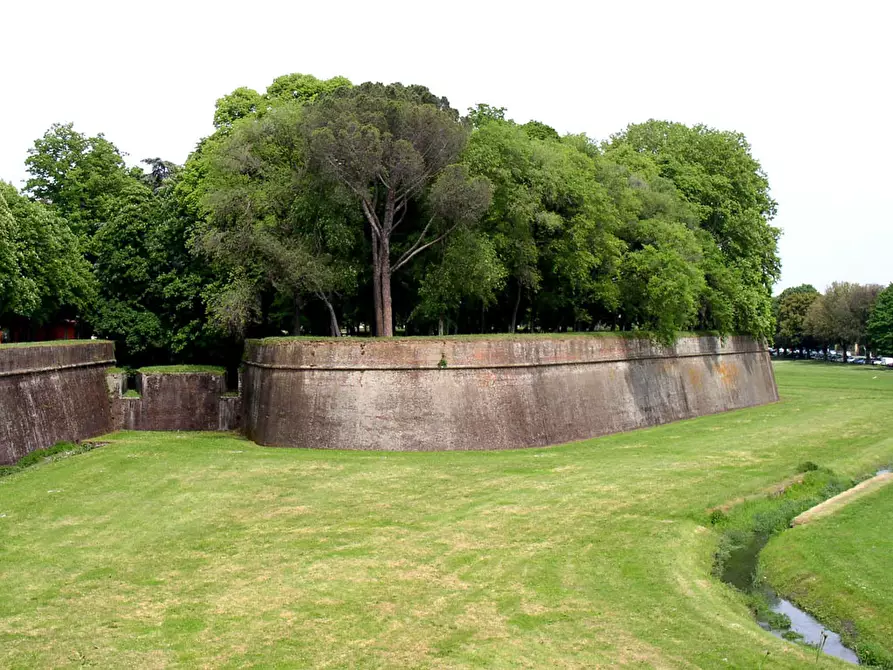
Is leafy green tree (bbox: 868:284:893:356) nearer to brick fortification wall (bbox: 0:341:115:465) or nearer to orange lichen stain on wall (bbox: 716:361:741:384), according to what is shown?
orange lichen stain on wall (bbox: 716:361:741:384)

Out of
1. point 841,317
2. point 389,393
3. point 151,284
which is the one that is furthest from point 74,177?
point 841,317

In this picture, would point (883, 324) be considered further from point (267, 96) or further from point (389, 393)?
point (389, 393)

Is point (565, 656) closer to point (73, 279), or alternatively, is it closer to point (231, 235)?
point (231, 235)

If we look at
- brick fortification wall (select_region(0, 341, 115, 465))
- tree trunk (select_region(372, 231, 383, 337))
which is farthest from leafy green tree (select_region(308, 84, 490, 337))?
brick fortification wall (select_region(0, 341, 115, 465))

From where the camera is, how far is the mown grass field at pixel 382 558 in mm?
12055

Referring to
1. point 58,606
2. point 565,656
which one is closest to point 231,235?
point 58,606

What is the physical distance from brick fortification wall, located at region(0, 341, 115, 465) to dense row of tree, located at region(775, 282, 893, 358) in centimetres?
7204

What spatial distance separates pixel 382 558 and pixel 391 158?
655 inches

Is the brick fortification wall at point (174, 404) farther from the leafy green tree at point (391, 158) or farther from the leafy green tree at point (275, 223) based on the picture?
the leafy green tree at point (391, 158)

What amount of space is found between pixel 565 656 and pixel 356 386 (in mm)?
16904

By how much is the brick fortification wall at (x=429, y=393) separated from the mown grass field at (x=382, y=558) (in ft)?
3.83

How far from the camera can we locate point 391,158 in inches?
1147

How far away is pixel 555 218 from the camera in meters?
32.8

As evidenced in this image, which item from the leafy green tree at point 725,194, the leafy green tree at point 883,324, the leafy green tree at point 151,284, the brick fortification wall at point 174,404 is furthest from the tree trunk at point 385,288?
the leafy green tree at point 883,324
